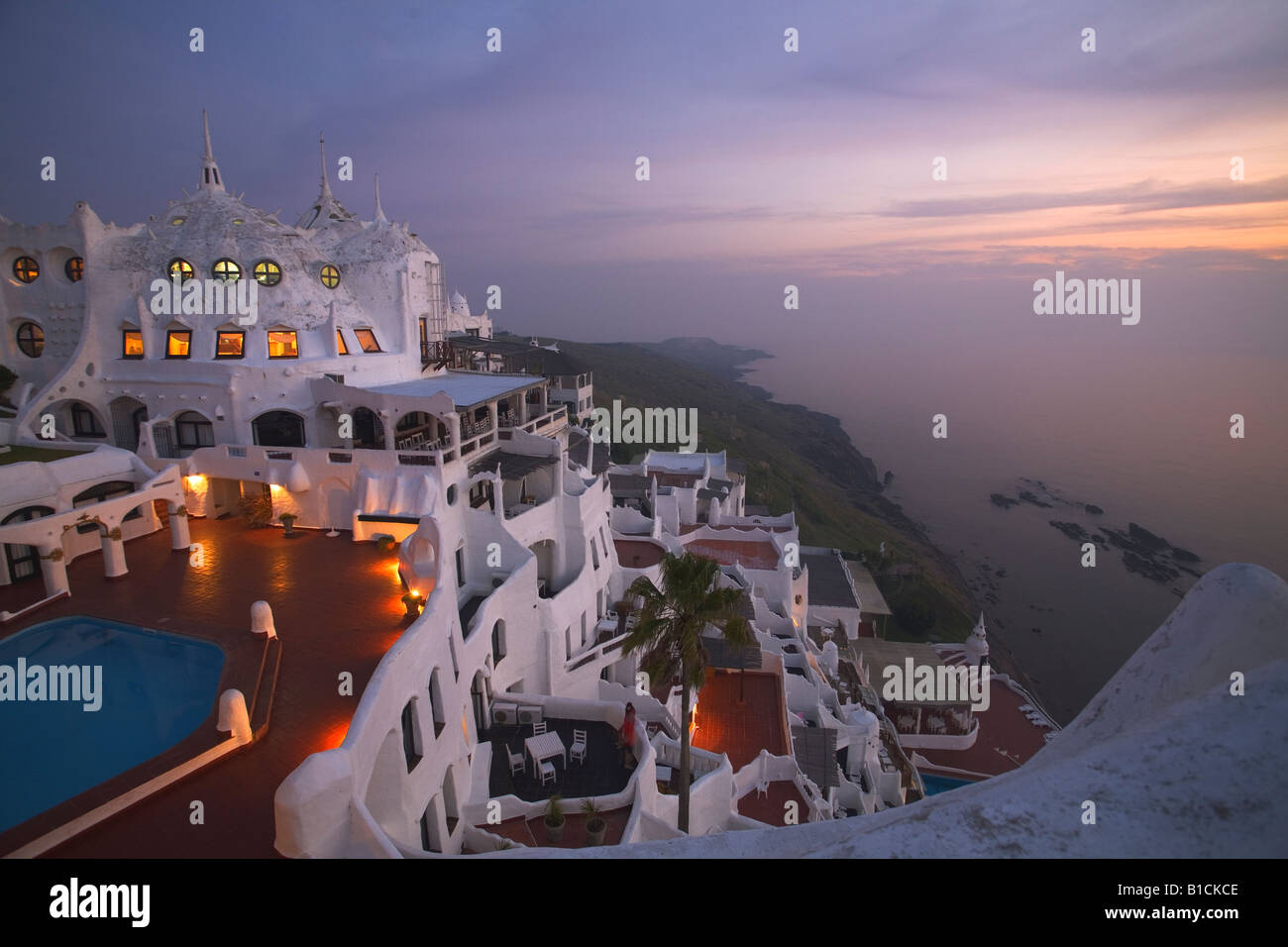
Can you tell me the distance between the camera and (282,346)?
29.6 metres

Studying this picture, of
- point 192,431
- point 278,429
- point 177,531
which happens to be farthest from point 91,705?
point 192,431

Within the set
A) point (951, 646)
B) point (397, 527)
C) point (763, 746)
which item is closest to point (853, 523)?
point (951, 646)

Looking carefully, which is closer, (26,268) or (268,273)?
(268,273)

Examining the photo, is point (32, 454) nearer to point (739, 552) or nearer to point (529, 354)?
point (529, 354)

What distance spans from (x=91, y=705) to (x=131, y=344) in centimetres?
2234

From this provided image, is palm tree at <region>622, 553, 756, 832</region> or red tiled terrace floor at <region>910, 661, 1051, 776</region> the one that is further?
red tiled terrace floor at <region>910, 661, 1051, 776</region>

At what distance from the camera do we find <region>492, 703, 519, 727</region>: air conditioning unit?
2200 cm

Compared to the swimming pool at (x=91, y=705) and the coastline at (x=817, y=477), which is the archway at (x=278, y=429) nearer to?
the swimming pool at (x=91, y=705)

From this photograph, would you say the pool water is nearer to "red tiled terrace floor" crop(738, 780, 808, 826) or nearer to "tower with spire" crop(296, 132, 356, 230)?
"red tiled terrace floor" crop(738, 780, 808, 826)

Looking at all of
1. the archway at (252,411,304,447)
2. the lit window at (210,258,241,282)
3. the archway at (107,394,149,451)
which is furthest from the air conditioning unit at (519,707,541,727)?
the lit window at (210,258,241,282)

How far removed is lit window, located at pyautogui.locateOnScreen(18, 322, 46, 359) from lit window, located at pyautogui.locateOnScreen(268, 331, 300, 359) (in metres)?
12.0

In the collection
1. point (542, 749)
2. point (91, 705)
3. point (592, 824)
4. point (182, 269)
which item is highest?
point (182, 269)

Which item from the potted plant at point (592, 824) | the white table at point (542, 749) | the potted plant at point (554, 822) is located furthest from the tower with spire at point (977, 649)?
the potted plant at point (554, 822)
